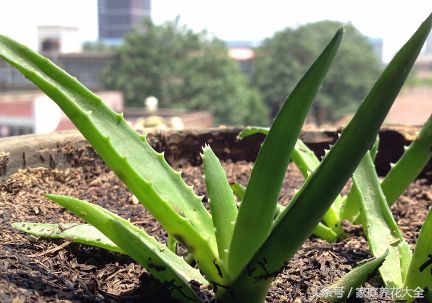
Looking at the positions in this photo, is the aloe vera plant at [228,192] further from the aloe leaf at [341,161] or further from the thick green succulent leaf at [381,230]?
the thick green succulent leaf at [381,230]

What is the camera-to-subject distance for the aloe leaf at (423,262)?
0.70 metres

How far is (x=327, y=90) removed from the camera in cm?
2247

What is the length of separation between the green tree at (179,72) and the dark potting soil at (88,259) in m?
18.5

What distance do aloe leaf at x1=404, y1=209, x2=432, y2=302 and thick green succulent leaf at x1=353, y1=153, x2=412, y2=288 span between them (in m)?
0.03

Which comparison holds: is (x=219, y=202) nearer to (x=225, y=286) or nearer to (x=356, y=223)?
(x=225, y=286)

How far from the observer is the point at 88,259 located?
80cm

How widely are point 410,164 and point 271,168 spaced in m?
0.51

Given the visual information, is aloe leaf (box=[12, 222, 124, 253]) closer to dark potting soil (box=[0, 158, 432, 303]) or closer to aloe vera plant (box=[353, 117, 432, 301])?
dark potting soil (box=[0, 158, 432, 303])

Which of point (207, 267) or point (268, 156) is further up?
point (268, 156)

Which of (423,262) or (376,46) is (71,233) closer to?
(423,262)

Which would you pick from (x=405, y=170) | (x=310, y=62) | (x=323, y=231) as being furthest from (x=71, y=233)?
(x=310, y=62)

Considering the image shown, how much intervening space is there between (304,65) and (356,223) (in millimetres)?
22963

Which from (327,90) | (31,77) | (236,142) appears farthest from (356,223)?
(327,90)

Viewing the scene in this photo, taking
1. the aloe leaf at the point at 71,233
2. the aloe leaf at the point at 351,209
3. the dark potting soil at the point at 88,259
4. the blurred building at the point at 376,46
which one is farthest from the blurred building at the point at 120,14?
the aloe leaf at the point at 71,233
